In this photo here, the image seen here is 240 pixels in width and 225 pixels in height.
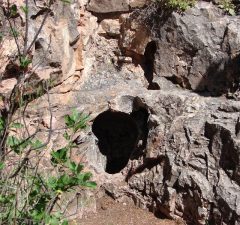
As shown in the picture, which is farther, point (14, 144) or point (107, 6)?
point (107, 6)

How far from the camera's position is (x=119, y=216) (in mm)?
6566

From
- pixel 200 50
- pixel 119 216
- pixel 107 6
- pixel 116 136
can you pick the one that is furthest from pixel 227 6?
pixel 119 216

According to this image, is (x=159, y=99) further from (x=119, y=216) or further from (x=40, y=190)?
(x=40, y=190)

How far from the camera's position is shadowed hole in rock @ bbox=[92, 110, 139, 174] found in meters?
7.89

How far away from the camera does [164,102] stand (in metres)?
6.65

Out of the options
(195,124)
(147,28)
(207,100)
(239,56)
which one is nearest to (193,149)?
(195,124)

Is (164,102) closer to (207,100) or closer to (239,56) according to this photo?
(207,100)


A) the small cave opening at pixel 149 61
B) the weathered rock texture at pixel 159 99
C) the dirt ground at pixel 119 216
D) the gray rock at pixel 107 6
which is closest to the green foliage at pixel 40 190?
the weathered rock texture at pixel 159 99

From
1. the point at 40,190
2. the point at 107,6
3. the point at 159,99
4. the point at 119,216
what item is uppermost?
the point at 107,6

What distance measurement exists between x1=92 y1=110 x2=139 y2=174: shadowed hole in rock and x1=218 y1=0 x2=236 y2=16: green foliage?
7.61ft

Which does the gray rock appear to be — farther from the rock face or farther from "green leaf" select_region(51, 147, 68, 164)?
"green leaf" select_region(51, 147, 68, 164)

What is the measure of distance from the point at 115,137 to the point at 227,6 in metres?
2.88

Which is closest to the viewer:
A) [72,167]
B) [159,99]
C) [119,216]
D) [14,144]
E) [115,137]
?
[72,167]

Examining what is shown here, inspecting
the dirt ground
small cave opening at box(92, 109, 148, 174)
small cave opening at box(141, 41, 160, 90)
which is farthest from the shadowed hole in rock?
the dirt ground
